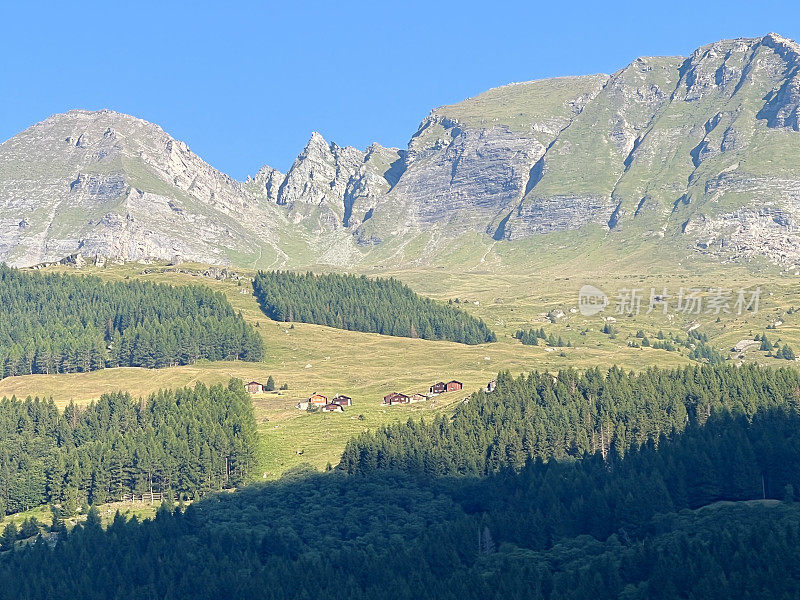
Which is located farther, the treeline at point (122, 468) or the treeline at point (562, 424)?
the treeline at point (122, 468)

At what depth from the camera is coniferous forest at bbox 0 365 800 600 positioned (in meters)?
118

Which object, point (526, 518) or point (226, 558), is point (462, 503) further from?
point (226, 558)

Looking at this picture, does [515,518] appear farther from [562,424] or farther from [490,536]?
[562,424]

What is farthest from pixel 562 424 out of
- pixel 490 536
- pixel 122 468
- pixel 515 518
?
pixel 122 468

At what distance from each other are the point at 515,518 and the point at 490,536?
4211mm

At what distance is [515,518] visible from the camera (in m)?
145

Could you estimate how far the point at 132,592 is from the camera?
135 metres

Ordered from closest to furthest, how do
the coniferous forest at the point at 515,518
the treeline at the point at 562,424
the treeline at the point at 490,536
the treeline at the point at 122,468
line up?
the treeline at the point at 490,536
the coniferous forest at the point at 515,518
the treeline at the point at 562,424
the treeline at the point at 122,468

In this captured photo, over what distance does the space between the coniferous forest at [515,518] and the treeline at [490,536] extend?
0.90ft

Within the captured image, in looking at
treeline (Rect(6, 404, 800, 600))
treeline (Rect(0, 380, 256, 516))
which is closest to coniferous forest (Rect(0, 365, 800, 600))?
treeline (Rect(6, 404, 800, 600))

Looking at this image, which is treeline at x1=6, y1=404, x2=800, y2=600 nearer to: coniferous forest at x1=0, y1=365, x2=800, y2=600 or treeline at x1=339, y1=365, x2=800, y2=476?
coniferous forest at x1=0, y1=365, x2=800, y2=600

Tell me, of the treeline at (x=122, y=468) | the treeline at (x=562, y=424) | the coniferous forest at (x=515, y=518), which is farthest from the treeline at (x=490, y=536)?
the treeline at (x=122, y=468)

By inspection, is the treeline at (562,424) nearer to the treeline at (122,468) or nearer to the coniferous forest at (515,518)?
the coniferous forest at (515,518)

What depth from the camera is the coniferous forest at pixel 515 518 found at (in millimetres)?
118438
